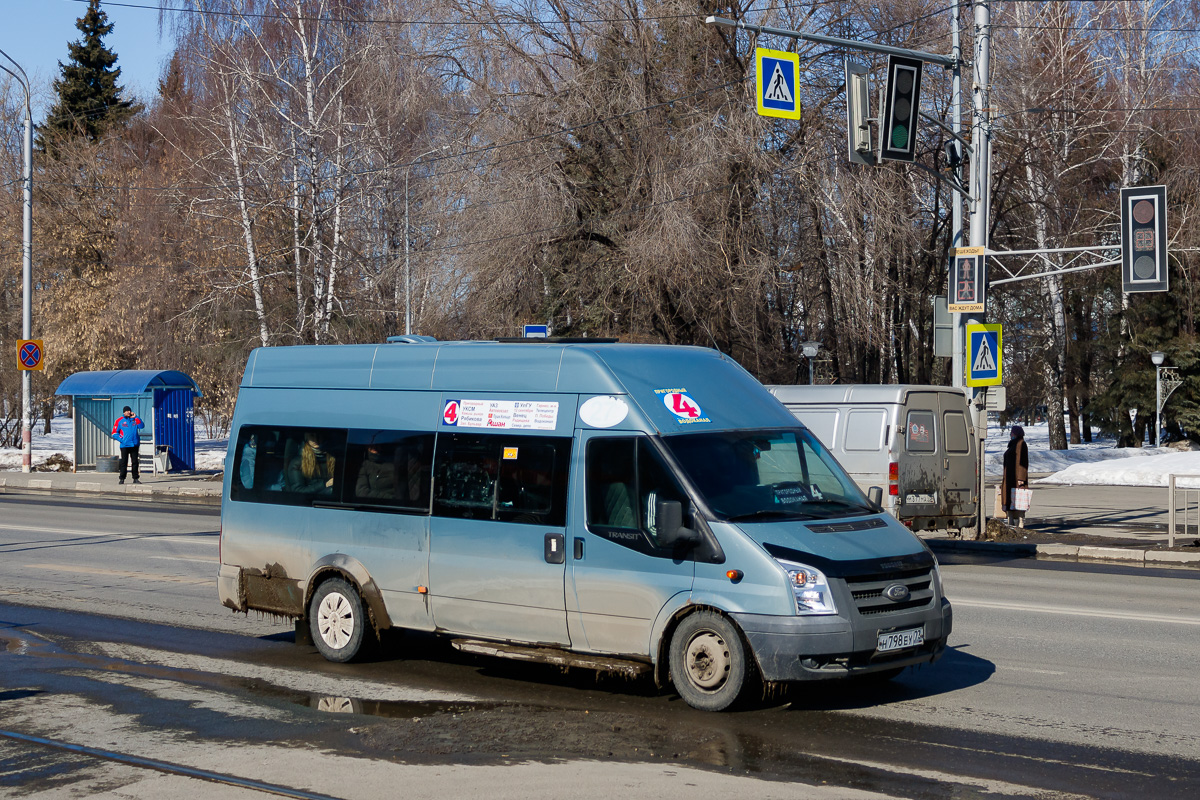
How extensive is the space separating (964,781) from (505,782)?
2.22 m

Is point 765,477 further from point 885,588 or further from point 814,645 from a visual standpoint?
point 814,645

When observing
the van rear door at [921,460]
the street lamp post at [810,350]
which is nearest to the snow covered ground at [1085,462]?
the van rear door at [921,460]

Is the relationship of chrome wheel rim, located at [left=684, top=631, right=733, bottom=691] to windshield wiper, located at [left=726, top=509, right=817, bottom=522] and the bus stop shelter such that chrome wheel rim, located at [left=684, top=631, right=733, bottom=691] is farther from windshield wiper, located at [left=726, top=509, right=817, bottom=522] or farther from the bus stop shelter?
the bus stop shelter

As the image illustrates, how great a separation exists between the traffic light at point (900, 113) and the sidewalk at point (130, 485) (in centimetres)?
Answer: 1651

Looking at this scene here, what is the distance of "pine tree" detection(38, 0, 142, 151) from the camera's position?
59.1 metres

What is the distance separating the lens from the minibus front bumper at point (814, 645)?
6.93 metres

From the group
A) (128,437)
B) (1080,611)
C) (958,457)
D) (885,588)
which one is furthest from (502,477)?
(128,437)

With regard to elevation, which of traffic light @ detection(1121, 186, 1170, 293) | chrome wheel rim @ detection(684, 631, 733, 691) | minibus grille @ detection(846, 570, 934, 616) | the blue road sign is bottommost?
chrome wheel rim @ detection(684, 631, 733, 691)

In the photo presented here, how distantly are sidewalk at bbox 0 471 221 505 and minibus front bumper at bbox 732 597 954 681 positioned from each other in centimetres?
2078

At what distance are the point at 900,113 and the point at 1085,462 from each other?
2367 centimetres

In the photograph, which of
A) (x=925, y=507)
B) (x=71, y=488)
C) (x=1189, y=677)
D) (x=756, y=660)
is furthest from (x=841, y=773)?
(x=71, y=488)

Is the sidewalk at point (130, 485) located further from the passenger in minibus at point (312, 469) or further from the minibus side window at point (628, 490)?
the minibus side window at point (628, 490)

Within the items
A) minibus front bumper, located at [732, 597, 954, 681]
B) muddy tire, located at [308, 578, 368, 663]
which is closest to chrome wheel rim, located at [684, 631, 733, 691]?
minibus front bumper, located at [732, 597, 954, 681]

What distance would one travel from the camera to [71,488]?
98.5 ft
